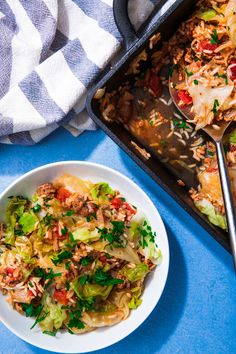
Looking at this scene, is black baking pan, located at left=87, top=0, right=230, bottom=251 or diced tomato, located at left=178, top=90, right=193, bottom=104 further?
diced tomato, located at left=178, top=90, right=193, bottom=104

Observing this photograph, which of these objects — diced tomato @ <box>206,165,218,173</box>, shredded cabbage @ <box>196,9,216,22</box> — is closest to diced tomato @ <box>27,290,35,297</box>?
diced tomato @ <box>206,165,218,173</box>

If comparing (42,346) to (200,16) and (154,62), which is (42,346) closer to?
(154,62)

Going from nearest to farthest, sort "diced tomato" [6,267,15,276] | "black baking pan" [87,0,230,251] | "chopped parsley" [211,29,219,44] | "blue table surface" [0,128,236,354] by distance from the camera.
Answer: "black baking pan" [87,0,230,251], "chopped parsley" [211,29,219,44], "diced tomato" [6,267,15,276], "blue table surface" [0,128,236,354]

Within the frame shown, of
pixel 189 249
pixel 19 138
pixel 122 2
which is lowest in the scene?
pixel 189 249

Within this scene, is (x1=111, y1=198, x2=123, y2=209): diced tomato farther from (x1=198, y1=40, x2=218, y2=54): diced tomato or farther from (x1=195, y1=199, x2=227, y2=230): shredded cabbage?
(x1=198, y1=40, x2=218, y2=54): diced tomato

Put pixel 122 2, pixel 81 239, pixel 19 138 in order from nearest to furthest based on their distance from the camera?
pixel 122 2
pixel 81 239
pixel 19 138

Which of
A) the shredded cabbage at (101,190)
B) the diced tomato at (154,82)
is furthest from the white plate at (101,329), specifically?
the diced tomato at (154,82)

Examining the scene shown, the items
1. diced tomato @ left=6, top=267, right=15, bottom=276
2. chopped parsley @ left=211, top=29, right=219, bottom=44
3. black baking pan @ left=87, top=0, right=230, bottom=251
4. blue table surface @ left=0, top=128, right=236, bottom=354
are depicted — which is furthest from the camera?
blue table surface @ left=0, top=128, right=236, bottom=354

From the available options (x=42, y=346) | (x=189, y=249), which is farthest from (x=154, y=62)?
(x=42, y=346)
